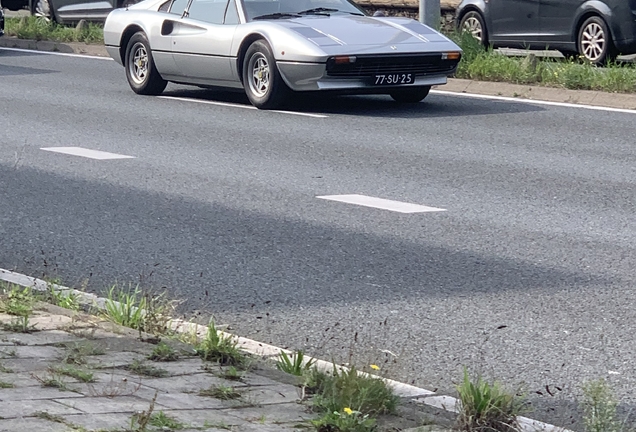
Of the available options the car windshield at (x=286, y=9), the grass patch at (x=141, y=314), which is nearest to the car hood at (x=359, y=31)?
the car windshield at (x=286, y=9)

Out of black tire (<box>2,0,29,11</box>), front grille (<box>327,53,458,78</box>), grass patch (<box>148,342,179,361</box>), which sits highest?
grass patch (<box>148,342,179,361</box>)

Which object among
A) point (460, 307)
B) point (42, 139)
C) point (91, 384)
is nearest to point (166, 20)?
point (42, 139)

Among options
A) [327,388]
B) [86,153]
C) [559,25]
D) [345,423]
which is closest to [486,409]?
[345,423]

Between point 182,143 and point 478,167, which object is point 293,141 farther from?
point 478,167

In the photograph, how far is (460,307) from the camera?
6.14m

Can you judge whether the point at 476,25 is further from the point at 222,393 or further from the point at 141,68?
the point at 222,393

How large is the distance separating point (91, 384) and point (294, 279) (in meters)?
2.35

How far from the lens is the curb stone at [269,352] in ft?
14.3

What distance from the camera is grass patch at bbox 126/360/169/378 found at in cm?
471

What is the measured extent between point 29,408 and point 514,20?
15.6 metres

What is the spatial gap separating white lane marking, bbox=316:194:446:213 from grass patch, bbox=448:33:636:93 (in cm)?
622

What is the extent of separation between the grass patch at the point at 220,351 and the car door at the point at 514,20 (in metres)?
14.1

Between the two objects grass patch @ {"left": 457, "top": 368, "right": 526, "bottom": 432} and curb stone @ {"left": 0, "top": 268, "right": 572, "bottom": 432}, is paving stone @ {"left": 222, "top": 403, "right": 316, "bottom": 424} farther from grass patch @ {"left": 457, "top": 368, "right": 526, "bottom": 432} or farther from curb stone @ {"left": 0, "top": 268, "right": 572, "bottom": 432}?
grass patch @ {"left": 457, "top": 368, "right": 526, "bottom": 432}

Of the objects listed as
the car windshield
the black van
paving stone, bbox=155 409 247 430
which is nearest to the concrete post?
the black van
